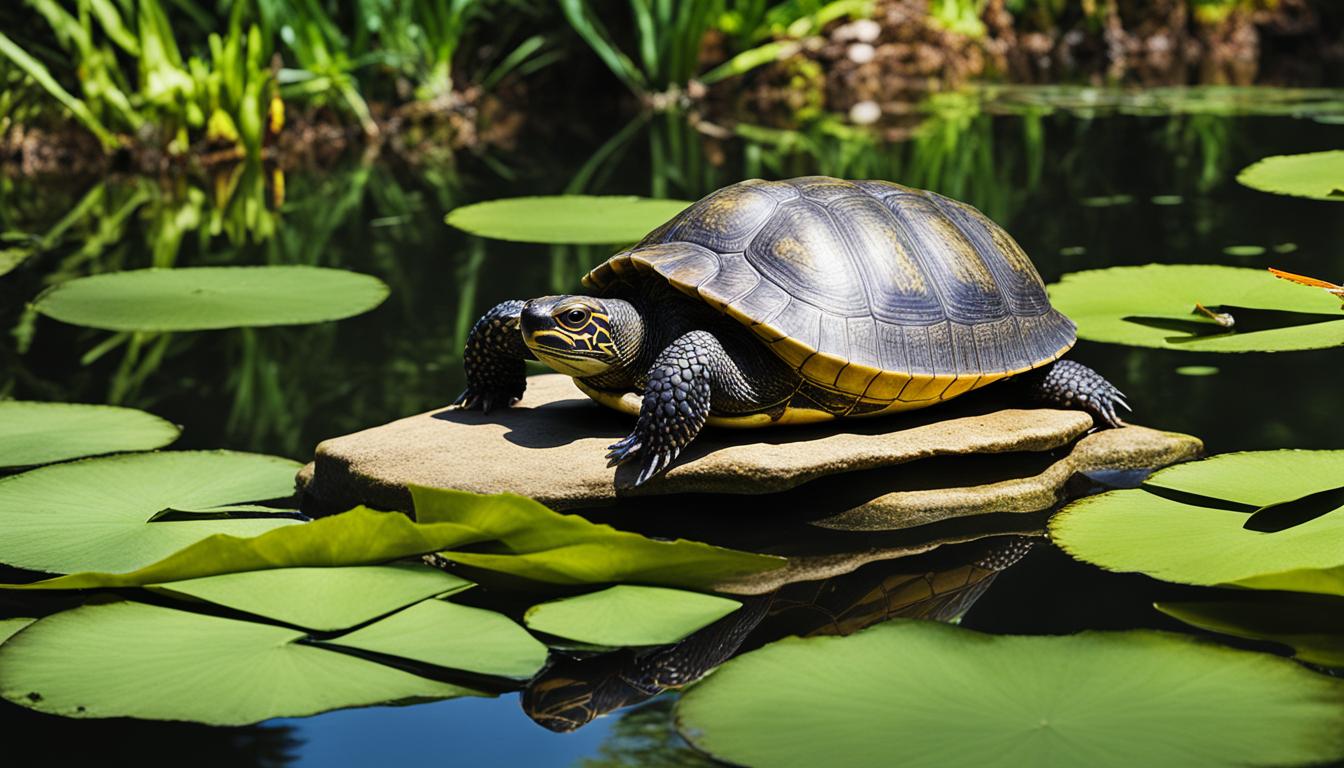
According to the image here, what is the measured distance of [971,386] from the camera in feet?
7.38

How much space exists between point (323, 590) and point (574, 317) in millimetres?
625

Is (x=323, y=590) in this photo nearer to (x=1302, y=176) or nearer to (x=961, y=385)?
(x=961, y=385)

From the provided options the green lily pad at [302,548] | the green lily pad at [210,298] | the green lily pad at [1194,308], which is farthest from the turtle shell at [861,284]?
the green lily pad at [210,298]

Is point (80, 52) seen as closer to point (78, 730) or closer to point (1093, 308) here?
point (1093, 308)

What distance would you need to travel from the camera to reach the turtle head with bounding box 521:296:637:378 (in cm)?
208

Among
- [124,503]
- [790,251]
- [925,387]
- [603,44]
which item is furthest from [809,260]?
[603,44]

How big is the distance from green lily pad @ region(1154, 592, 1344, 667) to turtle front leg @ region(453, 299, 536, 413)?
113 cm

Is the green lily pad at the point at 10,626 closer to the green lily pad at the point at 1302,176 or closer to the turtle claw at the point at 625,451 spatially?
the turtle claw at the point at 625,451

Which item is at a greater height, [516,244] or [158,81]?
[158,81]

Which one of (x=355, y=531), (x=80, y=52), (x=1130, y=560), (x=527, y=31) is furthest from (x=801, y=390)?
(x=527, y=31)

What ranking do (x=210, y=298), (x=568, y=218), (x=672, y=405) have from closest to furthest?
(x=672, y=405)
(x=210, y=298)
(x=568, y=218)

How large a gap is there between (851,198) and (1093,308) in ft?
3.00

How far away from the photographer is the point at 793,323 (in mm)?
2111

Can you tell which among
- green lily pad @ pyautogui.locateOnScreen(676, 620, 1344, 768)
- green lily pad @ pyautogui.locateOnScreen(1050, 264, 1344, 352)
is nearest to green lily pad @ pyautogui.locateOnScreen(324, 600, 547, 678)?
green lily pad @ pyautogui.locateOnScreen(676, 620, 1344, 768)
